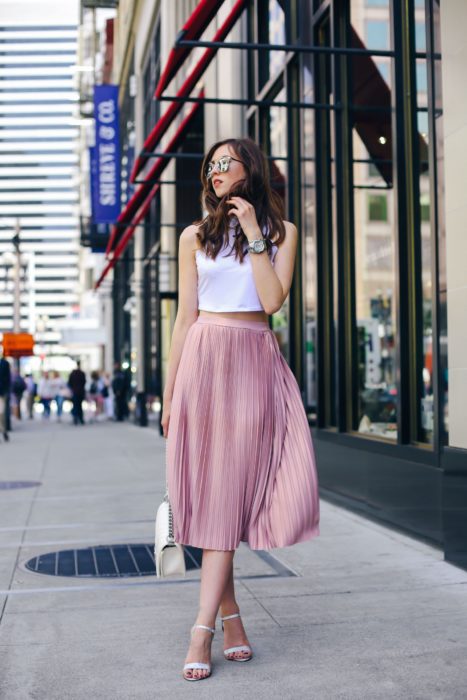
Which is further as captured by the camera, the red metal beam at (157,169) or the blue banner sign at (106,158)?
the blue banner sign at (106,158)

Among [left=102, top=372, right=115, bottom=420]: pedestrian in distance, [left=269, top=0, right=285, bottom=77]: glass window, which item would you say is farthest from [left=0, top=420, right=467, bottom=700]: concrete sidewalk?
[left=102, top=372, right=115, bottom=420]: pedestrian in distance

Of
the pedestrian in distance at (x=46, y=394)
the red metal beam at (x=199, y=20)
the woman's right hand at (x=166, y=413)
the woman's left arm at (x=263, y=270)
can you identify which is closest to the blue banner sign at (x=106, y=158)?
the pedestrian in distance at (x=46, y=394)

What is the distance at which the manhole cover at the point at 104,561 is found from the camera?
18.3 ft

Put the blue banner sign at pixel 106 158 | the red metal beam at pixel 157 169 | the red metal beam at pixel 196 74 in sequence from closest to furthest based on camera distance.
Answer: the red metal beam at pixel 196 74 < the red metal beam at pixel 157 169 < the blue banner sign at pixel 106 158

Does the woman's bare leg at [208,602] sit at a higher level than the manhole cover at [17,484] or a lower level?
higher

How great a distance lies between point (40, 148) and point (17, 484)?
18525cm

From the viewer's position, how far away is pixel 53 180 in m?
187

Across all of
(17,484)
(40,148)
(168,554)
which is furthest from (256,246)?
(40,148)

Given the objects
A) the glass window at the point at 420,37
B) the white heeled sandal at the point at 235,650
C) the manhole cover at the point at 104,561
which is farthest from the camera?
the glass window at the point at 420,37

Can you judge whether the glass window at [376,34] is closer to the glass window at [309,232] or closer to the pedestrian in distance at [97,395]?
the glass window at [309,232]

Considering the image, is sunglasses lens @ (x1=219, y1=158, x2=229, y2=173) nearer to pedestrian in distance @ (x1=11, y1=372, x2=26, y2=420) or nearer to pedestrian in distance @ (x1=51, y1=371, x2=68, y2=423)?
pedestrian in distance @ (x1=11, y1=372, x2=26, y2=420)

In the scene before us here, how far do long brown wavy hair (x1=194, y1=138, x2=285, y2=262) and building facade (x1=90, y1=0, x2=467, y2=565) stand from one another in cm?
201

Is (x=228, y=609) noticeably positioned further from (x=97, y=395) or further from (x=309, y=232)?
(x=97, y=395)

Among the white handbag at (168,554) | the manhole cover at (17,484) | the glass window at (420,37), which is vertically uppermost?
the glass window at (420,37)
